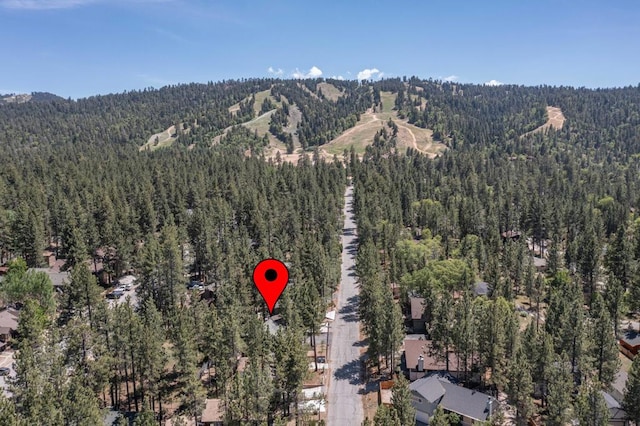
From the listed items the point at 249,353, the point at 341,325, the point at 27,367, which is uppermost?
the point at 27,367

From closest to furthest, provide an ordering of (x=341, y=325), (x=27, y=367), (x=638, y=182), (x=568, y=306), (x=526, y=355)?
1. (x=27, y=367)
2. (x=526, y=355)
3. (x=568, y=306)
4. (x=341, y=325)
5. (x=638, y=182)

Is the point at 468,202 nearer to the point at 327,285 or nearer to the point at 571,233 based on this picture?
the point at 571,233

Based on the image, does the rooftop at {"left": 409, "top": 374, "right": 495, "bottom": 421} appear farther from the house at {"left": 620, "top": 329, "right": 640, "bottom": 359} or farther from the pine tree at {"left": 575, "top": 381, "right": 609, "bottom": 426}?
the house at {"left": 620, "top": 329, "right": 640, "bottom": 359}

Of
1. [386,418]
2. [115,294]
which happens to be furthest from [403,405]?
[115,294]

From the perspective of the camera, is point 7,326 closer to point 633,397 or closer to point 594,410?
point 594,410

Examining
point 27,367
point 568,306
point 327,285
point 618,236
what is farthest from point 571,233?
point 27,367

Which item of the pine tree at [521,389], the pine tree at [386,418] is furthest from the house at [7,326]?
the pine tree at [521,389]

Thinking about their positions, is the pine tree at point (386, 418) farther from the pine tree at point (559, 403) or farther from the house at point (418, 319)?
the house at point (418, 319)
